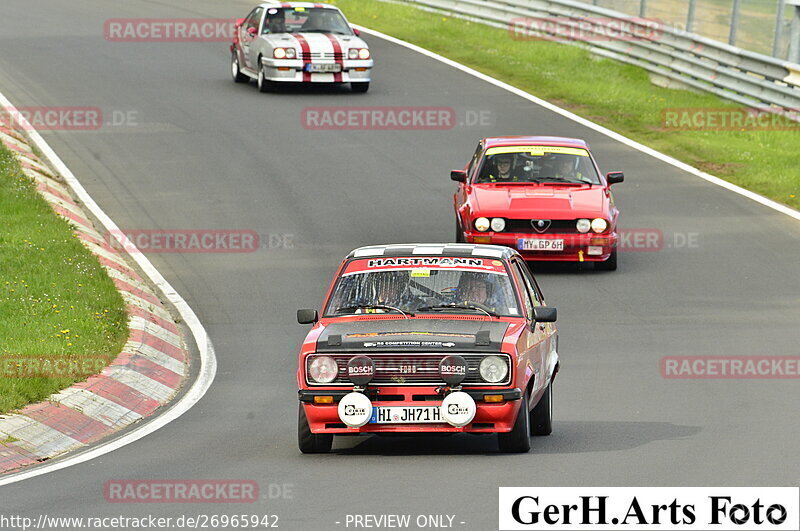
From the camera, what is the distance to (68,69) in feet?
105

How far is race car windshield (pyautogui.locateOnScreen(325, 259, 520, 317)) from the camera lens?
478 inches

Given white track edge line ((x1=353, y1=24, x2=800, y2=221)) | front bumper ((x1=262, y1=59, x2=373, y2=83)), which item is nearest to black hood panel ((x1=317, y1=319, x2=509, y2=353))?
white track edge line ((x1=353, y1=24, x2=800, y2=221))

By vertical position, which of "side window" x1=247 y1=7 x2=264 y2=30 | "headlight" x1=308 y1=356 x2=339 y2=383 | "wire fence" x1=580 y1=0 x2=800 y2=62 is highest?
"wire fence" x1=580 y1=0 x2=800 y2=62

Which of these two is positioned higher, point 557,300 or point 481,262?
point 481,262

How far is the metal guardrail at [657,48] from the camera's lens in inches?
1129

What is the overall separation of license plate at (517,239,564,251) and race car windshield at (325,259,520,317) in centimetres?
738

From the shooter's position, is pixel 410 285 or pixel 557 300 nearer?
pixel 410 285

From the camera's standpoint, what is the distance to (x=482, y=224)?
1995 cm

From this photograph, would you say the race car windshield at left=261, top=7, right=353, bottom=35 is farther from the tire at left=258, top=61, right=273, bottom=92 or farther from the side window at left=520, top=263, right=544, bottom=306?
the side window at left=520, top=263, right=544, bottom=306

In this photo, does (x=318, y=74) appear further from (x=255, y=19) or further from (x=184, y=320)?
(x=184, y=320)

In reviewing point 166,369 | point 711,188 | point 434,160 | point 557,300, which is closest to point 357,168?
point 434,160

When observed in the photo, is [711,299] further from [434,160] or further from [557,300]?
[434,160]

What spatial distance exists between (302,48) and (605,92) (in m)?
6.13

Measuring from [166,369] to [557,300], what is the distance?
17.2 ft
